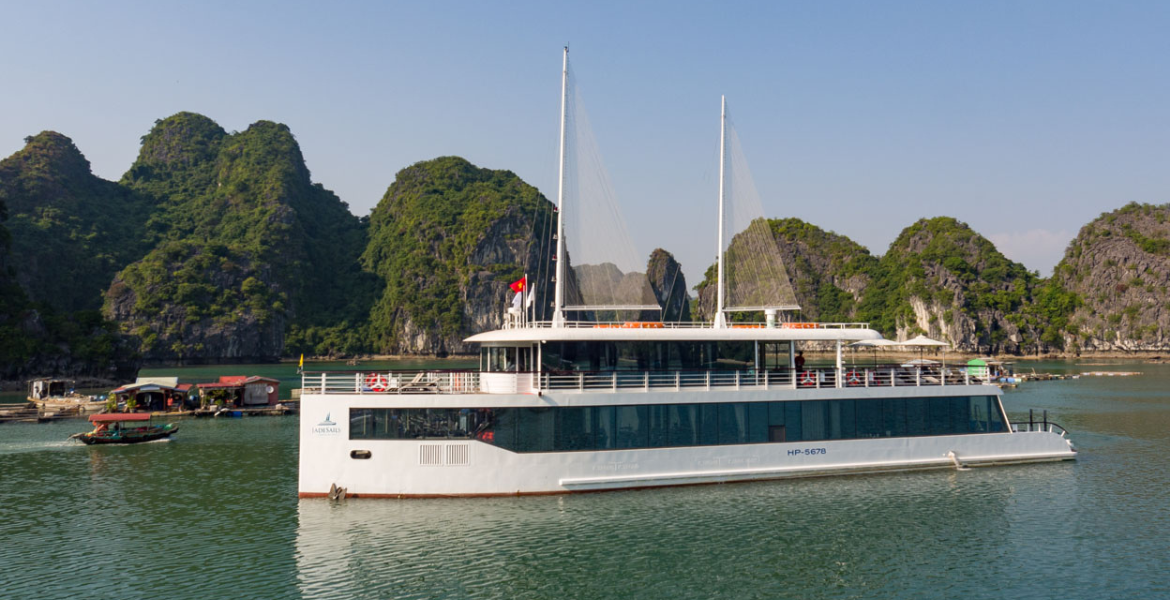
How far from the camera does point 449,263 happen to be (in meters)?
183

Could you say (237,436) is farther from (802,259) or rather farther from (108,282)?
(802,259)

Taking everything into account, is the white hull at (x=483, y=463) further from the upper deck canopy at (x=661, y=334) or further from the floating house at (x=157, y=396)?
the floating house at (x=157, y=396)

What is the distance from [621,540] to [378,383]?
8.23m

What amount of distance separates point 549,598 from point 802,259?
188137mm

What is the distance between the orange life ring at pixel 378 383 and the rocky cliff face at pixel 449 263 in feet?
469

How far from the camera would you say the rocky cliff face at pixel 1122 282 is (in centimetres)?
14425

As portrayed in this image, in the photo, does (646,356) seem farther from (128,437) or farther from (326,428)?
(128,437)

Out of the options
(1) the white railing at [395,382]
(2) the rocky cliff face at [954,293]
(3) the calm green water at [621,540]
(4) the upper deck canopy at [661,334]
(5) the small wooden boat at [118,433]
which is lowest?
(3) the calm green water at [621,540]

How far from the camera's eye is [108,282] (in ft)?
481

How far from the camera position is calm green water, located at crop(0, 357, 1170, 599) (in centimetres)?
1428

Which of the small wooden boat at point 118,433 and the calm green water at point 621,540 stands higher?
the small wooden boat at point 118,433

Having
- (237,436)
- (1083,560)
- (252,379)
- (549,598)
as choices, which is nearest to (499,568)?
(549,598)

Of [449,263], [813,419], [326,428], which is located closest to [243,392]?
[326,428]

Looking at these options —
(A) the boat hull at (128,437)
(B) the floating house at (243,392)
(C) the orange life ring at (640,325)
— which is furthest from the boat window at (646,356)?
(B) the floating house at (243,392)
